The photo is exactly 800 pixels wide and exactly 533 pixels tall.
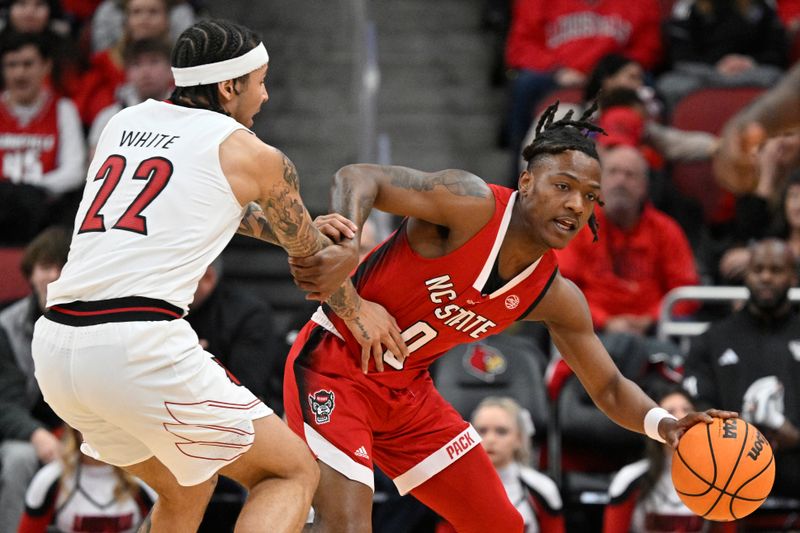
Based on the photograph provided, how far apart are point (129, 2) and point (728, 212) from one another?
191 inches

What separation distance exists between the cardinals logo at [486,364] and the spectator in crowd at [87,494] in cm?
218

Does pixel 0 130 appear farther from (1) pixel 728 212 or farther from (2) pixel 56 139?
(1) pixel 728 212

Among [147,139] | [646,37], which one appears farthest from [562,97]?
[147,139]

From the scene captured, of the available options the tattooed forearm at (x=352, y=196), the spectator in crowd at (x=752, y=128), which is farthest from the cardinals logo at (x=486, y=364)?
the spectator in crowd at (x=752, y=128)

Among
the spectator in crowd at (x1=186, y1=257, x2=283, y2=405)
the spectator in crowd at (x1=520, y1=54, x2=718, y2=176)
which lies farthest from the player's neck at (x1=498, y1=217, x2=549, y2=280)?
the spectator in crowd at (x1=520, y1=54, x2=718, y2=176)

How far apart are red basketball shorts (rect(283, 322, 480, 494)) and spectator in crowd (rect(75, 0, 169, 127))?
482 cm

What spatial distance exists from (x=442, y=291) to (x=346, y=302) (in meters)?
0.43

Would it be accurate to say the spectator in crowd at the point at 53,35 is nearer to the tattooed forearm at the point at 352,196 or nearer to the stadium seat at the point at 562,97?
the stadium seat at the point at 562,97

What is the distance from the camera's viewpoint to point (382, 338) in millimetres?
5305

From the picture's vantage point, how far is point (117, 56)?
10203mm

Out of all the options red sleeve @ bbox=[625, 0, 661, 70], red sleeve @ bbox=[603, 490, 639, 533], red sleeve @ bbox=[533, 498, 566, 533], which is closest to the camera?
red sleeve @ bbox=[533, 498, 566, 533]

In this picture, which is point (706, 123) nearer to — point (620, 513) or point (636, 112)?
point (636, 112)

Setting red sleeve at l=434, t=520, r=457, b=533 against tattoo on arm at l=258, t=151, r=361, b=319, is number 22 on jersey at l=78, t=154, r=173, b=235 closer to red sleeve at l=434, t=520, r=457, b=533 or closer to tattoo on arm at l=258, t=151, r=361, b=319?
tattoo on arm at l=258, t=151, r=361, b=319

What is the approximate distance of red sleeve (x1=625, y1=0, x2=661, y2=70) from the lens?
10.6 metres
